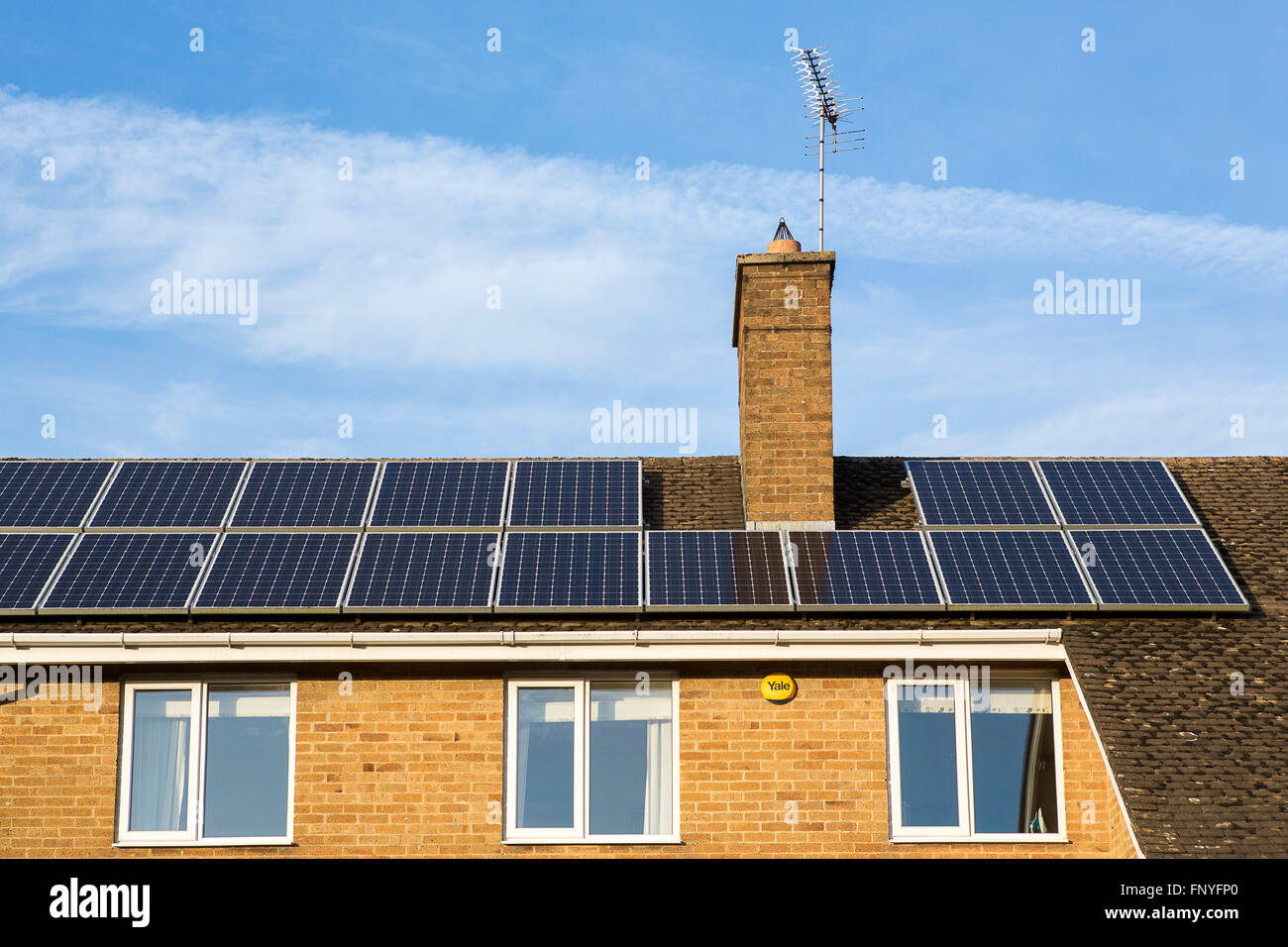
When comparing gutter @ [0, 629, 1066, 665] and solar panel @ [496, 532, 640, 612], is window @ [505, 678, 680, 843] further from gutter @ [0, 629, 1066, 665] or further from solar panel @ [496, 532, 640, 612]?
solar panel @ [496, 532, 640, 612]

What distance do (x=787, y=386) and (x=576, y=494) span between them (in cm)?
280

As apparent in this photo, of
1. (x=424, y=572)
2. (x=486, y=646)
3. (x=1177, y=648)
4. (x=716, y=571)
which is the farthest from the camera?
(x=716, y=571)

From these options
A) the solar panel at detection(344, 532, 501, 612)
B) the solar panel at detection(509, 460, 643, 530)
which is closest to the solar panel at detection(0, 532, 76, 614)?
the solar panel at detection(344, 532, 501, 612)

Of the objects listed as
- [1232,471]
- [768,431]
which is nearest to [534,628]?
[768,431]

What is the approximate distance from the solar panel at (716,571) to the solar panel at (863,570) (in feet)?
0.81

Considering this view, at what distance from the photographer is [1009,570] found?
51.5 feet

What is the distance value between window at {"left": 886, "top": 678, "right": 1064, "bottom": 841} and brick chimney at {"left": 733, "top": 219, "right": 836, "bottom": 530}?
2.74 m

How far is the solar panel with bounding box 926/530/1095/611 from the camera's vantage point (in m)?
15.1

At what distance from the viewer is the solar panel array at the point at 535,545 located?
1520 centimetres

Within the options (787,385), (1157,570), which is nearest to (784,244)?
(787,385)

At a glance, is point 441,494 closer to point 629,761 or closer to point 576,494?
point 576,494

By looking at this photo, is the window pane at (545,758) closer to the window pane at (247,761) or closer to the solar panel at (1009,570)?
the window pane at (247,761)
